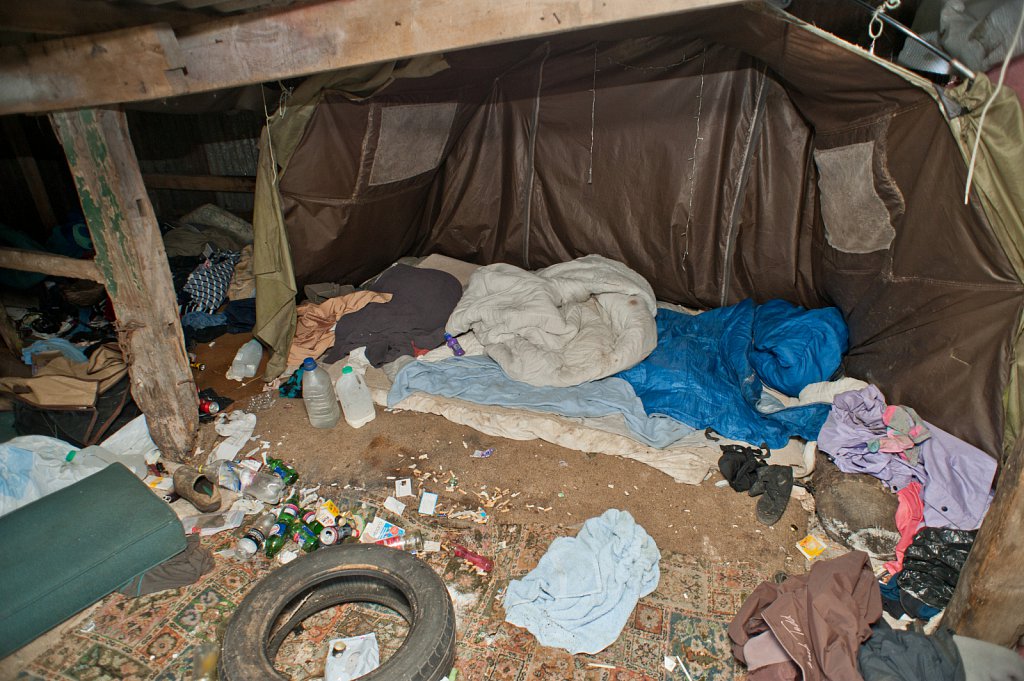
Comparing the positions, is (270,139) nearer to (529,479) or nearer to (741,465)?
(529,479)

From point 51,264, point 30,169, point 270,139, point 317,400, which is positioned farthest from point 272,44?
point 30,169

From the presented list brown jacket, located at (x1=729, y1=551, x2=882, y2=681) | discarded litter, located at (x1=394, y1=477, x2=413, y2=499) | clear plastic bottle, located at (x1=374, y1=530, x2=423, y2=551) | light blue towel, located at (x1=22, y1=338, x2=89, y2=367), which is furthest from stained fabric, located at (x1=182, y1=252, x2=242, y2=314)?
brown jacket, located at (x1=729, y1=551, x2=882, y2=681)

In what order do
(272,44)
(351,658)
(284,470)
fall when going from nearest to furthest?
(272,44) → (351,658) → (284,470)

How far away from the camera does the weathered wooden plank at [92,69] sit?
2.13 metres

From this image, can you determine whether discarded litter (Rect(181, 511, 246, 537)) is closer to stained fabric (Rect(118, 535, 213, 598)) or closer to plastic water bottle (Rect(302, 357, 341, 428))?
stained fabric (Rect(118, 535, 213, 598))

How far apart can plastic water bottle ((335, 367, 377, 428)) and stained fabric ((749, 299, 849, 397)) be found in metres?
2.24

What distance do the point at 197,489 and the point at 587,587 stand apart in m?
1.83

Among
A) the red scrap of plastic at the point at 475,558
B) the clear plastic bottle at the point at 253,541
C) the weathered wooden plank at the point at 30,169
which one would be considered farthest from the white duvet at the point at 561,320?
the weathered wooden plank at the point at 30,169

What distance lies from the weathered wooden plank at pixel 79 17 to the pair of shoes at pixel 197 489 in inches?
72.1

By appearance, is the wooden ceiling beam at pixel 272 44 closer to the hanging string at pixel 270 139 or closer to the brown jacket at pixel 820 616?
the hanging string at pixel 270 139

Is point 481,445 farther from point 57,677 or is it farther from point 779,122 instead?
point 779,122

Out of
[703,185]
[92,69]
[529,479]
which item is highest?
[92,69]

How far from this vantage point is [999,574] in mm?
1797

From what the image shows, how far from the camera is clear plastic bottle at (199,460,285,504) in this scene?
2779mm
